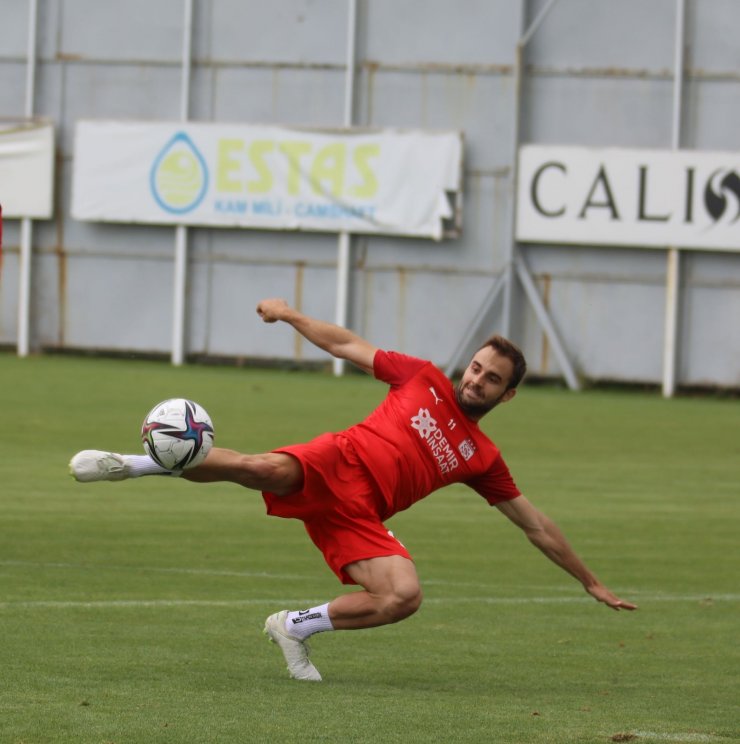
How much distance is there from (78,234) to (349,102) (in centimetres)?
585

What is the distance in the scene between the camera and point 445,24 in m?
31.0

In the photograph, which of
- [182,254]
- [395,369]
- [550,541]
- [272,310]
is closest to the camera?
[272,310]

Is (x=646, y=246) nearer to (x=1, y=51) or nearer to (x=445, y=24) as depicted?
(x=445, y=24)

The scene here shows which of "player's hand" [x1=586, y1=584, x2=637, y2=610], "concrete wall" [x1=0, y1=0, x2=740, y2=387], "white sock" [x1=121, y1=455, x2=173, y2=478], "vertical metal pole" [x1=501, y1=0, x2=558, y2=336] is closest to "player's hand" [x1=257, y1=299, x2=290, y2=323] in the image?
"white sock" [x1=121, y1=455, x2=173, y2=478]

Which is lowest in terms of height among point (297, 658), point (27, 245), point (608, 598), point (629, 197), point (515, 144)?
point (297, 658)

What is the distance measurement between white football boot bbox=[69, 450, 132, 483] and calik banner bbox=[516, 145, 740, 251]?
873 inches

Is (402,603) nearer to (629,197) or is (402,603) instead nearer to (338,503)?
(338,503)

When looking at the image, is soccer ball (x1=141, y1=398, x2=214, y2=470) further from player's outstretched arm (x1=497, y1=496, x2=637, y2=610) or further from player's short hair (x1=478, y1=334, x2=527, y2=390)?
player's outstretched arm (x1=497, y1=496, x2=637, y2=610)

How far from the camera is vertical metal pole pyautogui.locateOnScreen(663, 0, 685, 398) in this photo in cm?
2994

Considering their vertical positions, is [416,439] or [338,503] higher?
[416,439]

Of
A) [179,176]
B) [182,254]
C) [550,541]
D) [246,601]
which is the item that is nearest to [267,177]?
[179,176]

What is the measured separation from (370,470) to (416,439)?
0.33 m

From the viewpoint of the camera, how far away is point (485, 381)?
9.31 m

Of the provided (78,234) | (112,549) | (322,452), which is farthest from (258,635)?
(78,234)
